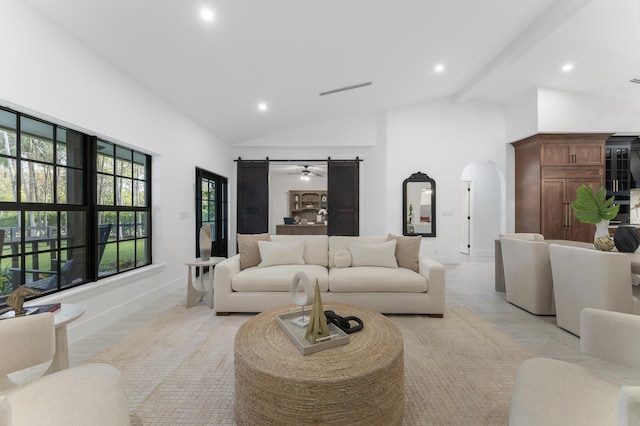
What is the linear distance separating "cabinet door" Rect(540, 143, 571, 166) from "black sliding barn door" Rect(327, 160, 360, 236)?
367cm

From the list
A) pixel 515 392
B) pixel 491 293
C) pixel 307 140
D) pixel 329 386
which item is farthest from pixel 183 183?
pixel 491 293

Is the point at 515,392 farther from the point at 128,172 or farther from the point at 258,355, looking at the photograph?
the point at 128,172

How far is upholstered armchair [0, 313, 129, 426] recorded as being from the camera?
1.00m

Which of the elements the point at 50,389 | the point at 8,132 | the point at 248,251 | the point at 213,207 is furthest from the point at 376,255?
the point at 213,207

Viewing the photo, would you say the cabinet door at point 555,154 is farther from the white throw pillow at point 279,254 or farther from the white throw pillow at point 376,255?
the white throw pillow at point 279,254

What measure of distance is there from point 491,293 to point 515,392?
324 cm

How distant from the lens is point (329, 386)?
1.24m

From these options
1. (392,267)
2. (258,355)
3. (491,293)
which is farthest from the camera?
(491,293)

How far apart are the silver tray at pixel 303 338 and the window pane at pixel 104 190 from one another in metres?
2.48

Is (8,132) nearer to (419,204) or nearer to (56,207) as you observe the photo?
(56,207)

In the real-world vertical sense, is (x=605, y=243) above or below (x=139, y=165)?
below

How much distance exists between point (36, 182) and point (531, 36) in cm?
598

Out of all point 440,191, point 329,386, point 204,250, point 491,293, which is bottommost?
point 491,293

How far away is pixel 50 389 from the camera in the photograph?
1.10 m
